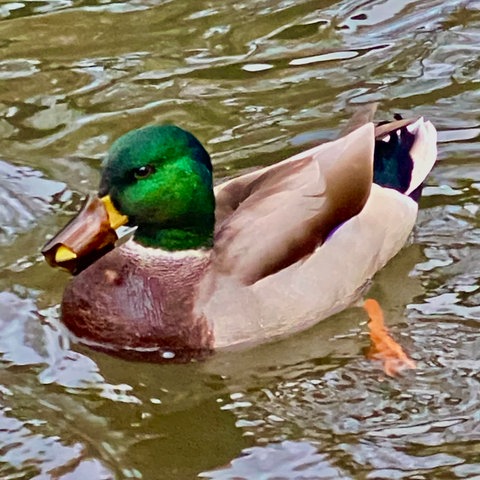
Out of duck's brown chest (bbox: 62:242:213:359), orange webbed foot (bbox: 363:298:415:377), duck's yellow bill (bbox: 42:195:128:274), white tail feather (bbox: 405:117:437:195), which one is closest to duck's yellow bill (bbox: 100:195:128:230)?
duck's yellow bill (bbox: 42:195:128:274)

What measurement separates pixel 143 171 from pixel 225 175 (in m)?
1.44

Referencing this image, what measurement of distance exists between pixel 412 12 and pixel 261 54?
39.8 inches

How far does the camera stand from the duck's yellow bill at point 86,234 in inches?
216

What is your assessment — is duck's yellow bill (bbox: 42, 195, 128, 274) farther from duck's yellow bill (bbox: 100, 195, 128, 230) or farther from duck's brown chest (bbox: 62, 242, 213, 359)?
duck's brown chest (bbox: 62, 242, 213, 359)

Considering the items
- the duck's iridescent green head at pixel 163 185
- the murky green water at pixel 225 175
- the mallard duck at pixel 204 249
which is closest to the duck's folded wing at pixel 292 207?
the mallard duck at pixel 204 249

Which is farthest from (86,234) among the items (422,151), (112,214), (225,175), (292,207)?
(422,151)

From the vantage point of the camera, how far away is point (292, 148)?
7.11m

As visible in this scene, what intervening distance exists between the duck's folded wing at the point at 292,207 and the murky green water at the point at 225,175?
1.26ft

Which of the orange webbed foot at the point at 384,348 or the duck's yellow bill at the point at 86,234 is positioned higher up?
the duck's yellow bill at the point at 86,234

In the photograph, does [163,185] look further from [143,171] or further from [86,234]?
[86,234]

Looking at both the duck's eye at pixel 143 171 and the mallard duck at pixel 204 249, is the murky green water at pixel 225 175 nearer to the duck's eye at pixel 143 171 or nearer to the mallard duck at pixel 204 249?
the mallard duck at pixel 204 249

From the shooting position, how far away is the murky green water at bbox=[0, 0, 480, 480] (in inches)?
205

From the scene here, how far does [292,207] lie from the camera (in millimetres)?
5715

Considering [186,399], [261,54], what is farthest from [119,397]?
[261,54]
